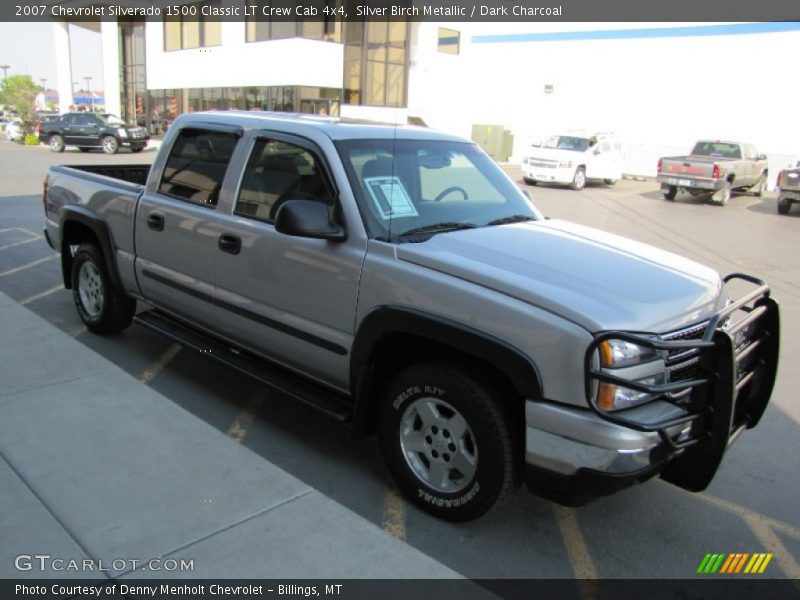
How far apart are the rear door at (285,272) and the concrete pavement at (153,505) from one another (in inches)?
24.8

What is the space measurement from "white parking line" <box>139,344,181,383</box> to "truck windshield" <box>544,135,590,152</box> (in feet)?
67.6

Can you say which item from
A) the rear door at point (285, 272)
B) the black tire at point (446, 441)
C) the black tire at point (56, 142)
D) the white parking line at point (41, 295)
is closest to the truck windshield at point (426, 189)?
the rear door at point (285, 272)

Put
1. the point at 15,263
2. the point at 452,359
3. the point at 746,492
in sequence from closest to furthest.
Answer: the point at 452,359 < the point at 746,492 < the point at 15,263

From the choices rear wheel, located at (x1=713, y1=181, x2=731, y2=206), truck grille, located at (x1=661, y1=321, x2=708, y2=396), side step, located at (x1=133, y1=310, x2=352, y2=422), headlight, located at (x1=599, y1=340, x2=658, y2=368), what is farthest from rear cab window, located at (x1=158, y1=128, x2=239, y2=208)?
rear wheel, located at (x1=713, y1=181, x2=731, y2=206)

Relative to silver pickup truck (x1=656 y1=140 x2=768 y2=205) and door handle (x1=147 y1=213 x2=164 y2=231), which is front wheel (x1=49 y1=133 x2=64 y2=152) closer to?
silver pickup truck (x1=656 y1=140 x2=768 y2=205)

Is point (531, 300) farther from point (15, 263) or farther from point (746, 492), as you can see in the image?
point (15, 263)

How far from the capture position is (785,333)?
7348mm

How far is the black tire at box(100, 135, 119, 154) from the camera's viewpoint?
2820 cm

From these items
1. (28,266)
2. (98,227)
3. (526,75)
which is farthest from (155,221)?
(526,75)

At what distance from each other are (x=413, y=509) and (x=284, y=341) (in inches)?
48.1

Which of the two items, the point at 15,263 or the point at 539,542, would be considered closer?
the point at 539,542

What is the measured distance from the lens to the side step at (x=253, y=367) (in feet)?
12.4

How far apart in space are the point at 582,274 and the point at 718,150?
22.2 meters

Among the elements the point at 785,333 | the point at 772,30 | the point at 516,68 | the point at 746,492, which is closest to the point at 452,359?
the point at 746,492
